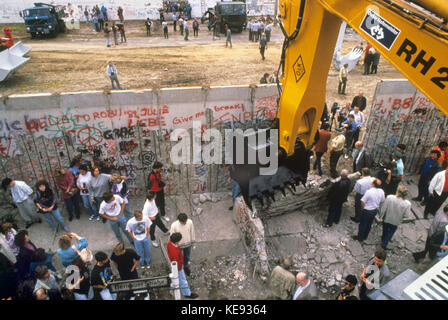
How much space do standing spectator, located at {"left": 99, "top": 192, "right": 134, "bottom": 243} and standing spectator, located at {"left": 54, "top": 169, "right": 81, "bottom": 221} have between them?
51.5 inches

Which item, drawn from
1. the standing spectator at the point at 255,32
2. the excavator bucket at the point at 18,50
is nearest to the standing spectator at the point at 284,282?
the excavator bucket at the point at 18,50

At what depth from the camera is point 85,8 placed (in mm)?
29609

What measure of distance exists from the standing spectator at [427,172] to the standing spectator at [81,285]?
8329mm

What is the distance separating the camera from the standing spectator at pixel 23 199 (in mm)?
6973

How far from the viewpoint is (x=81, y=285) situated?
5.21m

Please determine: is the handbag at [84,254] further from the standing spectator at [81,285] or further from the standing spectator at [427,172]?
the standing spectator at [427,172]

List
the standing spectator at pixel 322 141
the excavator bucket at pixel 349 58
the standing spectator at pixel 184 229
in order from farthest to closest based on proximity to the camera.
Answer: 1. the excavator bucket at pixel 349 58
2. the standing spectator at pixel 322 141
3. the standing spectator at pixel 184 229

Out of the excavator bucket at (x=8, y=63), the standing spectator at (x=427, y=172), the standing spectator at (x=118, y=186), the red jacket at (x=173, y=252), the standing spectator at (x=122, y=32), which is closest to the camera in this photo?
the red jacket at (x=173, y=252)

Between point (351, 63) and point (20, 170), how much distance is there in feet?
54.9

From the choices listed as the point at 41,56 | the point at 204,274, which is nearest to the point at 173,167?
the point at 204,274

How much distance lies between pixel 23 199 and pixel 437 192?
975 centimetres

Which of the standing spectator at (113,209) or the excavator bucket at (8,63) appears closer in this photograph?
the standing spectator at (113,209)

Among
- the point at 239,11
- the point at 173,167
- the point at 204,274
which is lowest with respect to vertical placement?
the point at 204,274

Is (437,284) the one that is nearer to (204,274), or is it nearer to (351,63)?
(204,274)
